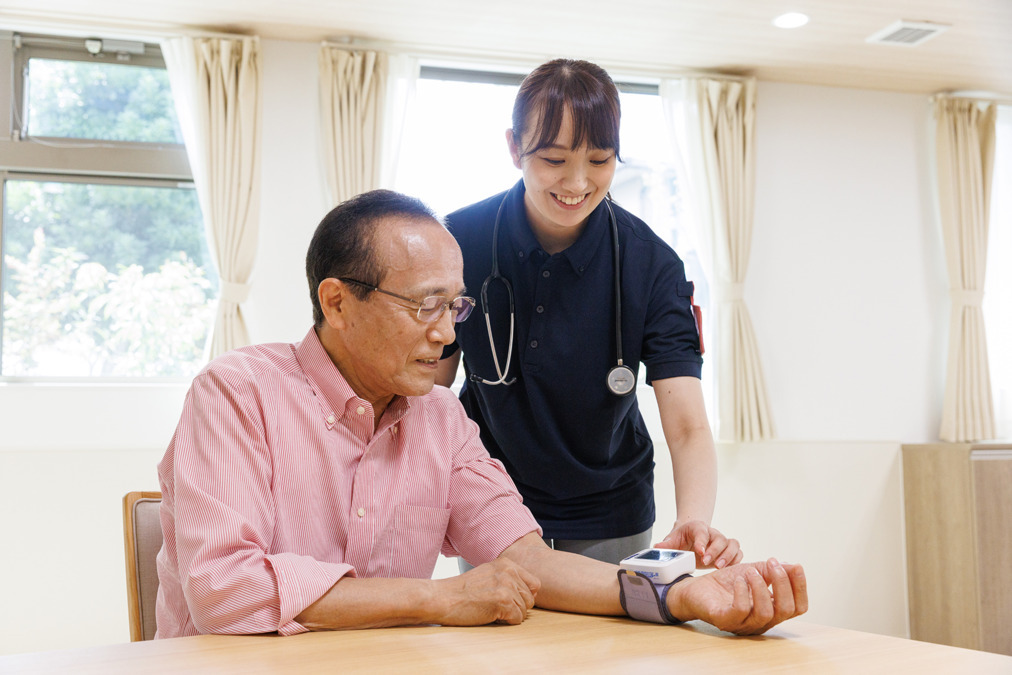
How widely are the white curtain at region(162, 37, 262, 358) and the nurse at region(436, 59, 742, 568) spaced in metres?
2.42

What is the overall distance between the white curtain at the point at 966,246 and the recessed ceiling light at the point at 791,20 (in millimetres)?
1473

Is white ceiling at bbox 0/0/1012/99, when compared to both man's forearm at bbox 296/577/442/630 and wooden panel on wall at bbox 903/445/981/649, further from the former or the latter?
man's forearm at bbox 296/577/442/630

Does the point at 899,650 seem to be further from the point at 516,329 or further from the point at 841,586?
the point at 841,586

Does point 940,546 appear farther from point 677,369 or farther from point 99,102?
point 99,102

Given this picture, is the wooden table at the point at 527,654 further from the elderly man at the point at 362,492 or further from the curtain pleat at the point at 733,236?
the curtain pleat at the point at 733,236

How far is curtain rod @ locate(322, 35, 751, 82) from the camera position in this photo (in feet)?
14.5

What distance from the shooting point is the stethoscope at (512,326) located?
191 centimetres

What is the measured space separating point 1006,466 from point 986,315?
3.87ft

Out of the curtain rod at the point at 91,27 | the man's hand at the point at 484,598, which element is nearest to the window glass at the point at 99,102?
the curtain rod at the point at 91,27

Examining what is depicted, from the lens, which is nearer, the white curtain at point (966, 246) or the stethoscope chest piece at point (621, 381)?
the stethoscope chest piece at point (621, 381)

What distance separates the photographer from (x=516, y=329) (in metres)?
2.00

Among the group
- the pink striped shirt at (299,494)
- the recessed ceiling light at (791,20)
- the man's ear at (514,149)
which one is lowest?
the pink striped shirt at (299,494)

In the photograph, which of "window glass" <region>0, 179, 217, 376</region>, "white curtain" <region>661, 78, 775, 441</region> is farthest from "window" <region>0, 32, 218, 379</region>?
"white curtain" <region>661, 78, 775, 441</region>

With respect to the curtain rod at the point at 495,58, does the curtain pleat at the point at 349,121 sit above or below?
below
